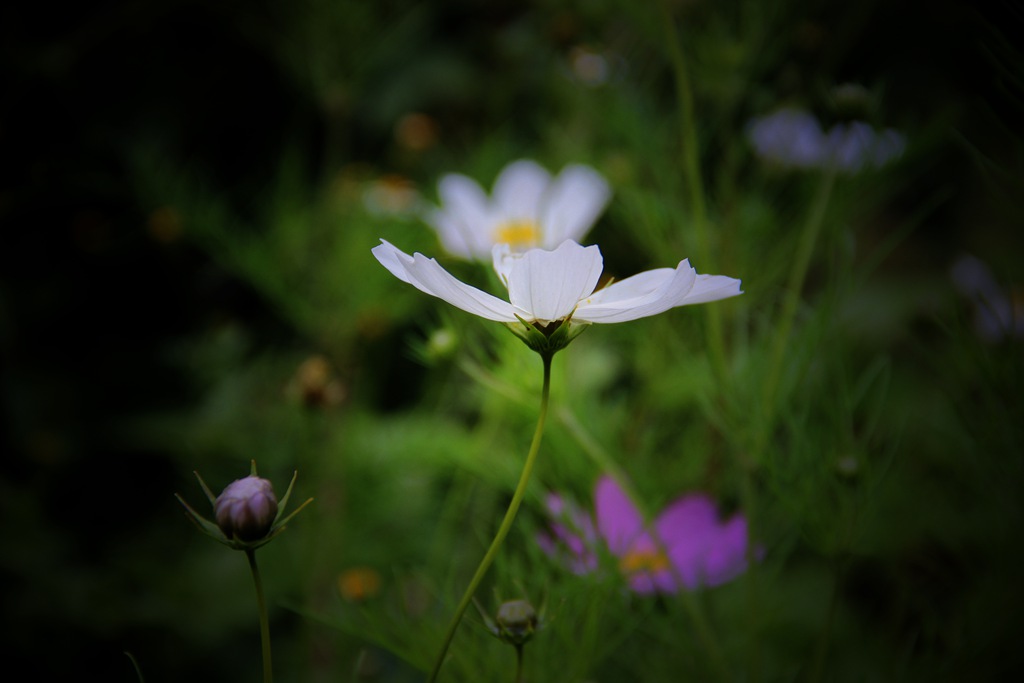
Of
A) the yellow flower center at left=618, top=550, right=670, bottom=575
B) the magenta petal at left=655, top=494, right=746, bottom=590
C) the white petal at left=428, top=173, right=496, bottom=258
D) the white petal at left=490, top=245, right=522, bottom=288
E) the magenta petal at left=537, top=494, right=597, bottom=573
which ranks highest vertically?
the white petal at left=490, top=245, right=522, bottom=288

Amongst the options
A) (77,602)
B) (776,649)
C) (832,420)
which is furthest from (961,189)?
(77,602)

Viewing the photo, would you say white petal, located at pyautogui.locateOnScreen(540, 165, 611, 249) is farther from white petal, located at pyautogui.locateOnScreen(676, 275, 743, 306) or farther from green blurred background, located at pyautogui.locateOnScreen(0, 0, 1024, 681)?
white petal, located at pyautogui.locateOnScreen(676, 275, 743, 306)

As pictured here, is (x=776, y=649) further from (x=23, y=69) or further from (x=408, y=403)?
(x=23, y=69)

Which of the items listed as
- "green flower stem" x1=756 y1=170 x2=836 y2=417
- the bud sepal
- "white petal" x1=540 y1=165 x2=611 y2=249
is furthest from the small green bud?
"white petal" x1=540 y1=165 x2=611 y2=249

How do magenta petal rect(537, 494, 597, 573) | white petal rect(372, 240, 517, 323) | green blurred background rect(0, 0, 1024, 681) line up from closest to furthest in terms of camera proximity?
white petal rect(372, 240, 517, 323)
magenta petal rect(537, 494, 597, 573)
green blurred background rect(0, 0, 1024, 681)

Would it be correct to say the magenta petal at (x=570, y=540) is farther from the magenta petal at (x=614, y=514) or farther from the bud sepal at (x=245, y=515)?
the bud sepal at (x=245, y=515)

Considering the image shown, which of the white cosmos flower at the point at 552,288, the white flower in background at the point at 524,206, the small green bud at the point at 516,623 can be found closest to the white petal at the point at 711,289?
the white cosmos flower at the point at 552,288
